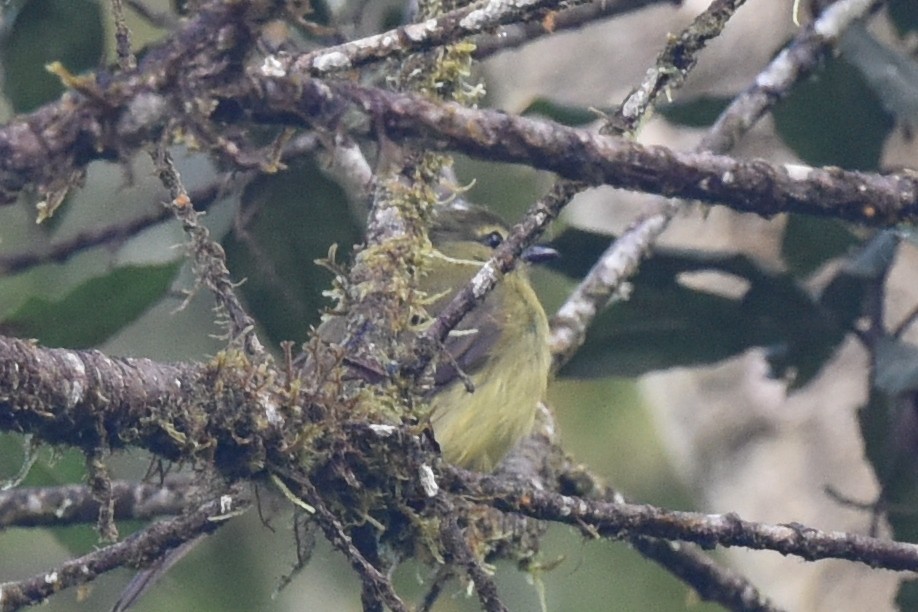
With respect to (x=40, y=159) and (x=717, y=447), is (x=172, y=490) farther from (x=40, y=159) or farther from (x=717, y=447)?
(x=717, y=447)

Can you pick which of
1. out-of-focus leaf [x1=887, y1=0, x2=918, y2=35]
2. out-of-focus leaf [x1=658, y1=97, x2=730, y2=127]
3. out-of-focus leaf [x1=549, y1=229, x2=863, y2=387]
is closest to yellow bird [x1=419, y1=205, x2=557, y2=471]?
out-of-focus leaf [x1=549, y1=229, x2=863, y2=387]

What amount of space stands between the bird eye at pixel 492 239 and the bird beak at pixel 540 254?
0.44m

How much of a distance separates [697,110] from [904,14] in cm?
77

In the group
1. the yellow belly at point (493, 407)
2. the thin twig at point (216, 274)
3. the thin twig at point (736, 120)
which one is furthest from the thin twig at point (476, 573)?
the thin twig at point (736, 120)

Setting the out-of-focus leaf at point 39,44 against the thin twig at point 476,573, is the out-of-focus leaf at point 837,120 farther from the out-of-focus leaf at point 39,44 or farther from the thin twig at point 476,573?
the thin twig at point 476,573

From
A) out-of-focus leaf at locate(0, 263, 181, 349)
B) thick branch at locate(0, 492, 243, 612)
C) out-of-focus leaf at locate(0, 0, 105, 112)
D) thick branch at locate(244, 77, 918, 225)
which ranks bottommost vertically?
out-of-focus leaf at locate(0, 263, 181, 349)

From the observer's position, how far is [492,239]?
4.32 metres

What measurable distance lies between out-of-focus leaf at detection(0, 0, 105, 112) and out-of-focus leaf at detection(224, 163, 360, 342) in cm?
63

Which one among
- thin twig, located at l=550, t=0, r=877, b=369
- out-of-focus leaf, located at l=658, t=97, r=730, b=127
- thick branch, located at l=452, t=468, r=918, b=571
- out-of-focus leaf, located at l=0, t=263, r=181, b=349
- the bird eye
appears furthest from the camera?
the bird eye

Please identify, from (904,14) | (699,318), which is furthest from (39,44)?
(904,14)

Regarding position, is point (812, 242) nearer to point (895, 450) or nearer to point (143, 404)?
point (895, 450)

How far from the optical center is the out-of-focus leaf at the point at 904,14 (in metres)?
4.29

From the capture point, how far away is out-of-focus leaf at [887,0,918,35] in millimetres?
4289

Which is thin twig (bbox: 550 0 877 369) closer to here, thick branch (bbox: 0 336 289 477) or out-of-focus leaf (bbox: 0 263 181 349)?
out-of-focus leaf (bbox: 0 263 181 349)
